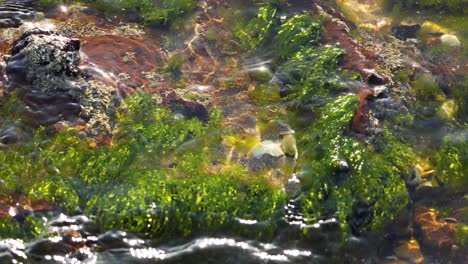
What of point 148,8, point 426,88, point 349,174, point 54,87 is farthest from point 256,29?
point 54,87

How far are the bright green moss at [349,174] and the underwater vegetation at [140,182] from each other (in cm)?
39

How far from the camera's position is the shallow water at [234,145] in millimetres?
3379

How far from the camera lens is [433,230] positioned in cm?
367

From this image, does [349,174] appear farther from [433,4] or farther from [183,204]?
[433,4]

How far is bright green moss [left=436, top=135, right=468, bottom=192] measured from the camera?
3.94 meters

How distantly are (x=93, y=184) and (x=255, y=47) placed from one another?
248 centimetres

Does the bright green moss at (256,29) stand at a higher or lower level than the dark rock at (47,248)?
higher

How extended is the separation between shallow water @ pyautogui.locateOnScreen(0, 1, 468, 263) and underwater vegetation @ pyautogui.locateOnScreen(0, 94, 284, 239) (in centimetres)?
1

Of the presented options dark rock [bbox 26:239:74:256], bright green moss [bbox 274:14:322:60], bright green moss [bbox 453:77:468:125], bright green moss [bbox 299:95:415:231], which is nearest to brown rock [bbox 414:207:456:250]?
bright green moss [bbox 299:95:415:231]

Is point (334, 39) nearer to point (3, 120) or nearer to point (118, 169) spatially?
point (118, 169)

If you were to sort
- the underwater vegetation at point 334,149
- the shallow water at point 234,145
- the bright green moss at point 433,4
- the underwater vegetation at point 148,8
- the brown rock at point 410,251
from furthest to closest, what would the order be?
the bright green moss at point 433,4, the underwater vegetation at point 148,8, the underwater vegetation at point 334,149, the brown rock at point 410,251, the shallow water at point 234,145

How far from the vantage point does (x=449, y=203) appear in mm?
3848

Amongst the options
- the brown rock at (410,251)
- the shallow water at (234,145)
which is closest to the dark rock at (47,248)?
the shallow water at (234,145)

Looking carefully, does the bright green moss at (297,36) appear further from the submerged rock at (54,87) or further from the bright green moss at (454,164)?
the submerged rock at (54,87)
